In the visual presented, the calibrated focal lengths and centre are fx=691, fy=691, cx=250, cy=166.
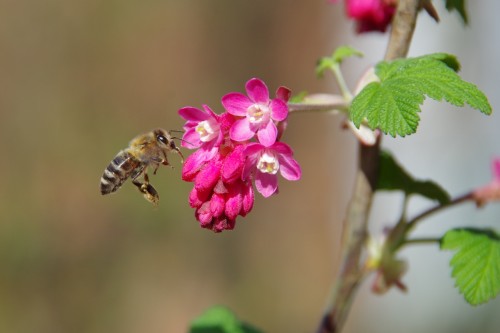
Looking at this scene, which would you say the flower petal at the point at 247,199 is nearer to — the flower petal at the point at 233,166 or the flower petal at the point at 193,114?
the flower petal at the point at 233,166

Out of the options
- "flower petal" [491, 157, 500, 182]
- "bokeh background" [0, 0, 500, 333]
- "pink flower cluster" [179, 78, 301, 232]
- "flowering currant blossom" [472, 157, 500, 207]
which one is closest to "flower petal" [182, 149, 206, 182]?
"pink flower cluster" [179, 78, 301, 232]

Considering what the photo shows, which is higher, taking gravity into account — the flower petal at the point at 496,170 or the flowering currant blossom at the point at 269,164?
A: the flower petal at the point at 496,170

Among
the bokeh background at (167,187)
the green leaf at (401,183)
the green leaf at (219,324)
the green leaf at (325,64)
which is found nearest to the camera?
the green leaf at (325,64)

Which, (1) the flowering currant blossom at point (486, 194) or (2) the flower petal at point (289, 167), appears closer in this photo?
(2) the flower petal at point (289, 167)

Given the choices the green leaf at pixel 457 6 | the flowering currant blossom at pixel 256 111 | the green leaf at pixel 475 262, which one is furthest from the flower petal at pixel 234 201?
the green leaf at pixel 457 6

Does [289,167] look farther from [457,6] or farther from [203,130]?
[457,6]

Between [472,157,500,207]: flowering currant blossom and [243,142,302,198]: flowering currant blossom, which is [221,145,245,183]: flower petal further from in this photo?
[472,157,500,207]: flowering currant blossom

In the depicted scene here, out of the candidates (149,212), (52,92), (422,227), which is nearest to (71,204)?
(149,212)

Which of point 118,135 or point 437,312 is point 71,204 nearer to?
point 118,135
